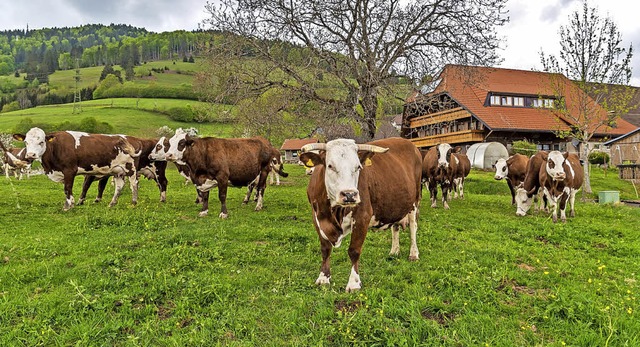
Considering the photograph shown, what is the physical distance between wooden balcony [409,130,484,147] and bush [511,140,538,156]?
320 centimetres

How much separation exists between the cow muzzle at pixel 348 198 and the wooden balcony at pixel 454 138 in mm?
36592

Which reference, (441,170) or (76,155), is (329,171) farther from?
(441,170)

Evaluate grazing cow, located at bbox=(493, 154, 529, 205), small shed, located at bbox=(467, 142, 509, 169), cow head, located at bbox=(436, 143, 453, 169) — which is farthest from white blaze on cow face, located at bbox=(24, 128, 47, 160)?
small shed, located at bbox=(467, 142, 509, 169)

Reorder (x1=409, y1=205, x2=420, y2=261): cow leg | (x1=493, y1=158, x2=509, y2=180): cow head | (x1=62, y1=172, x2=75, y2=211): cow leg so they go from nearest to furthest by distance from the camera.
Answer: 1. (x1=409, y1=205, x2=420, y2=261): cow leg
2. (x1=62, y1=172, x2=75, y2=211): cow leg
3. (x1=493, y1=158, x2=509, y2=180): cow head

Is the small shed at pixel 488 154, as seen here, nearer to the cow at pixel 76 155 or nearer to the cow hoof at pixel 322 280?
the cow at pixel 76 155

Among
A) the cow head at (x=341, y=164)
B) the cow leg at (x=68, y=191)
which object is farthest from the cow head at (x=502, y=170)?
the cow leg at (x=68, y=191)

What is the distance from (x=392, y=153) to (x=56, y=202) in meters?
12.0

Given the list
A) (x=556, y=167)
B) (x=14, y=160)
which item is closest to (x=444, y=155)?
(x=556, y=167)

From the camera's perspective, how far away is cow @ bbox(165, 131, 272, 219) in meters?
11.1

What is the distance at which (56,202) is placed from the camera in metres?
12.6

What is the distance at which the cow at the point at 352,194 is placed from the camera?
4.89 meters

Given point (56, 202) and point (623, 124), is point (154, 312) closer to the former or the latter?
point (56, 202)

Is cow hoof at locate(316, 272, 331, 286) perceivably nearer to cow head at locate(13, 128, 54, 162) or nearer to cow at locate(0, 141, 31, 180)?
cow head at locate(13, 128, 54, 162)

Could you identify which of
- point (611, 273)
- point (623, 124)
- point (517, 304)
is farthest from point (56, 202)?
point (623, 124)
